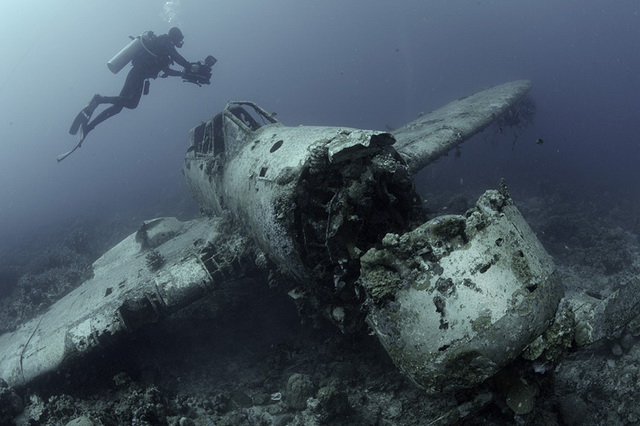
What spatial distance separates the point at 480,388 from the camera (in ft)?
11.5

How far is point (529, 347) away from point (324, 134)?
3.46 meters

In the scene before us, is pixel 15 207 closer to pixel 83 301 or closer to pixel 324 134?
pixel 83 301

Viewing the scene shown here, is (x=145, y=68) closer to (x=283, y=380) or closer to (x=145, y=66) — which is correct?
(x=145, y=66)

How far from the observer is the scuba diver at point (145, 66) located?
1304 cm

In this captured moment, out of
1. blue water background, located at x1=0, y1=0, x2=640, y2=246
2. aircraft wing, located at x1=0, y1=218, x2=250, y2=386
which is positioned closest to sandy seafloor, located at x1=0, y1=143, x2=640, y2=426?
aircraft wing, located at x1=0, y1=218, x2=250, y2=386

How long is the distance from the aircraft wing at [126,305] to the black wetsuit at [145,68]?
26.6ft

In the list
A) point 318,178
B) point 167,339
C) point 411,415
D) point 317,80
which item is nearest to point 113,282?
point 167,339

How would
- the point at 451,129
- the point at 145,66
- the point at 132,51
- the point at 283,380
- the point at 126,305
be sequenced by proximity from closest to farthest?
the point at 283,380 → the point at 126,305 → the point at 451,129 → the point at 132,51 → the point at 145,66

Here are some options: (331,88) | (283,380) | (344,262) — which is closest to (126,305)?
(283,380)

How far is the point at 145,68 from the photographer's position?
44.7 feet

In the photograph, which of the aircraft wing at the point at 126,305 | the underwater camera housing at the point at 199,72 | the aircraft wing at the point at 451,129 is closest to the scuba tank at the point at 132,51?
the underwater camera housing at the point at 199,72

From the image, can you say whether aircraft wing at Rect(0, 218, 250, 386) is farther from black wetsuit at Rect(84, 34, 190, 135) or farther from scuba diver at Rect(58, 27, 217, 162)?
black wetsuit at Rect(84, 34, 190, 135)

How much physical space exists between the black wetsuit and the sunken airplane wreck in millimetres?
5443

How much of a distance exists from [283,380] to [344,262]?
9.56ft
